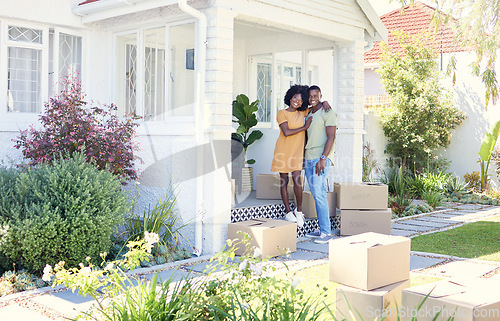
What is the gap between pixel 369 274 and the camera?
4.04 meters

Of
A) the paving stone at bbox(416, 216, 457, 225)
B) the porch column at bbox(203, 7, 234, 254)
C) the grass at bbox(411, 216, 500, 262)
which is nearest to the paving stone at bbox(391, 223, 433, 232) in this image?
the grass at bbox(411, 216, 500, 262)

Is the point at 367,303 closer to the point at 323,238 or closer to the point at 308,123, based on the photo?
the point at 323,238

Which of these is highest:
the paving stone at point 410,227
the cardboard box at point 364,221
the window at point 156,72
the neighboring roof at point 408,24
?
the neighboring roof at point 408,24

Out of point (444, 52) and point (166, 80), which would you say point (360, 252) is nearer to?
point (166, 80)

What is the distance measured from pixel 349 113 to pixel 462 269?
374 cm

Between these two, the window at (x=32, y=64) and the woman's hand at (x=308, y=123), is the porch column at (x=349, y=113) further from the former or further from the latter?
the window at (x=32, y=64)

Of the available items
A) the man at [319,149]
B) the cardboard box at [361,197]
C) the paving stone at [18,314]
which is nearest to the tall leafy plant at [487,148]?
the cardboard box at [361,197]

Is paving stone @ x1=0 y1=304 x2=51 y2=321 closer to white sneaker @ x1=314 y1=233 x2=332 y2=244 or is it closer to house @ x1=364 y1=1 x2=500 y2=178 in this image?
white sneaker @ x1=314 y1=233 x2=332 y2=244

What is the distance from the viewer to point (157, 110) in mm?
8055

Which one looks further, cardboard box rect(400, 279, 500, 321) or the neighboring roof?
the neighboring roof

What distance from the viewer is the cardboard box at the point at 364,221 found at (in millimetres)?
8352

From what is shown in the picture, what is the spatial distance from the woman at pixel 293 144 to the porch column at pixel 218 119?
1.04 meters

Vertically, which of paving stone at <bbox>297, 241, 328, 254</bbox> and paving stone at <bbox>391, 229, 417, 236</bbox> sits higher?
paving stone at <bbox>391, 229, 417, 236</bbox>

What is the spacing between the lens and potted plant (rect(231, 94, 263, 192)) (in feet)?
32.8
